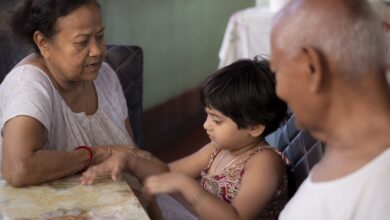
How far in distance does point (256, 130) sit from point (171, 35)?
2.64m

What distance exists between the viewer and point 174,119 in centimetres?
450

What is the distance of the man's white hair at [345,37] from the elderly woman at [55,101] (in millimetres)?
881

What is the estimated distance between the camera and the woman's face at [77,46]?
183 centimetres

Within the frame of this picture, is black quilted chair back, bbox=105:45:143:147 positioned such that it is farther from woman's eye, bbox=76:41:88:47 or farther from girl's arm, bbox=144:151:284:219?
girl's arm, bbox=144:151:284:219

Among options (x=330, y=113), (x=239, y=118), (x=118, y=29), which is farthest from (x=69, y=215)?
(x=118, y=29)

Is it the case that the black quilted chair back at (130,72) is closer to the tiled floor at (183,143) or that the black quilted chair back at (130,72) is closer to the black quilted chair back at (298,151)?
the black quilted chair back at (298,151)

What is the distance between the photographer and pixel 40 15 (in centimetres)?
182

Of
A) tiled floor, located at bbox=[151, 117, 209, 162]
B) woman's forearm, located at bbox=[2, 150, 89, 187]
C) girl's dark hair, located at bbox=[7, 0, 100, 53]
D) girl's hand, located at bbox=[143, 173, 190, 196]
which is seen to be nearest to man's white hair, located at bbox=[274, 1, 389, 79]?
girl's hand, located at bbox=[143, 173, 190, 196]

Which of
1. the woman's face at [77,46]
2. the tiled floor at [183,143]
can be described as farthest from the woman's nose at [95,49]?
the tiled floor at [183,143]

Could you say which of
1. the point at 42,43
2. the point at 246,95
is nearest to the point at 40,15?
the point at 42,43

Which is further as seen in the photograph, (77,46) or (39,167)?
(77,46)

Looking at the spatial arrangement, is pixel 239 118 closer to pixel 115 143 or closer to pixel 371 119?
pixel 115 143

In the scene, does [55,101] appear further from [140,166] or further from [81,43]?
[140,166]

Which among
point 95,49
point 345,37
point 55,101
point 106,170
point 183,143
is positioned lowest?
point 183,143
